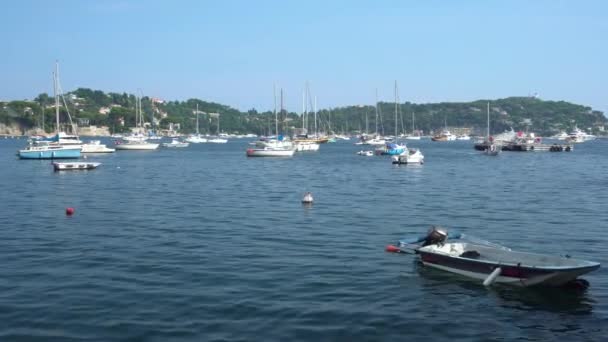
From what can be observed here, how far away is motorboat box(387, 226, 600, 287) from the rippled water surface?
41 cm

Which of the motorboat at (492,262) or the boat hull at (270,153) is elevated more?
the boat hull at (270,153)

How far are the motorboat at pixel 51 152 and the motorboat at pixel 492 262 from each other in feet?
254

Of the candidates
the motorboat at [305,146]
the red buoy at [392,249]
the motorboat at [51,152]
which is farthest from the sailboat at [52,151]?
the red buoy at [392,249]

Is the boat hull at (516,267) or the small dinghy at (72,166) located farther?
the small dinghy at (72,166)

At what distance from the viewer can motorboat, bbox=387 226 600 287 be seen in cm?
2027

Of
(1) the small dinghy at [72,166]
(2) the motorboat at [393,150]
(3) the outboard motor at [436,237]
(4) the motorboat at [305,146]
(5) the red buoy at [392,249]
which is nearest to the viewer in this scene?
(3) the outboard motor at [436,237]

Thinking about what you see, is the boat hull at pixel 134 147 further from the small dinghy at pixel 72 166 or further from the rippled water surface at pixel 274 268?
the rippled water surface at pixel 274 268

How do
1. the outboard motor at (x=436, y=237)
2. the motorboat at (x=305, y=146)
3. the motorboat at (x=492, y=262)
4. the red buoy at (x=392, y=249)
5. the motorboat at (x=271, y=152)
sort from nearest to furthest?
the motorboat at (x=492, y=262) → the outboard motor at (x=436, y=237) → the red buoy at (x=392, y=249) → the motorboat at (x=271, y=152) → the motorboat at (x=305, y=146)

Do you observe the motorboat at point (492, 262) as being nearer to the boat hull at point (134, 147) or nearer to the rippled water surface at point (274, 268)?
the rippled water surface at point (274, 268)

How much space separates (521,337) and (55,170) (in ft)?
208

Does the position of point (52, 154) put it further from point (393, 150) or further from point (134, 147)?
point (393, 150)

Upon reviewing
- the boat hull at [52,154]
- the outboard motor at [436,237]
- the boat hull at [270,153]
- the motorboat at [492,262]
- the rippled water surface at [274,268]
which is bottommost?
the rippled water surface at [274,268]

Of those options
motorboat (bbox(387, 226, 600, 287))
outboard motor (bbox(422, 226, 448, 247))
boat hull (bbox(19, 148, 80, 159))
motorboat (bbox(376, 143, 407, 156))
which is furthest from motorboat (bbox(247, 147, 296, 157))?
outboard motor (bbox(422, 226, 448, 247))

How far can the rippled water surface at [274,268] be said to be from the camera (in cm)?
1728
